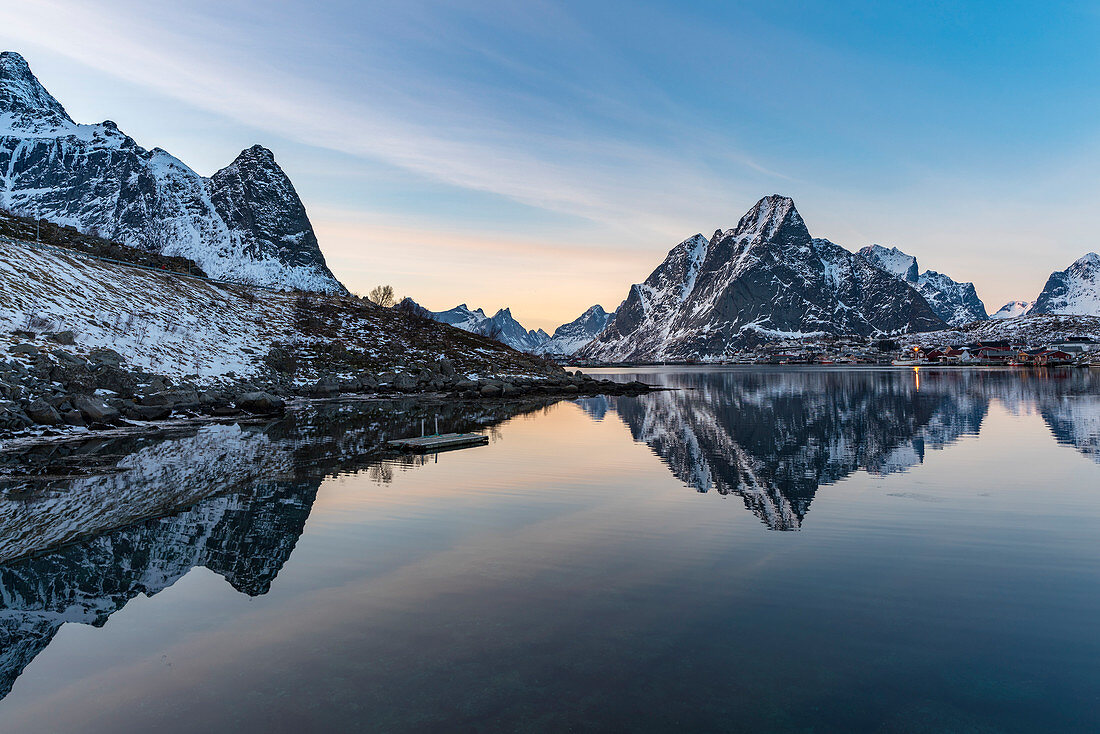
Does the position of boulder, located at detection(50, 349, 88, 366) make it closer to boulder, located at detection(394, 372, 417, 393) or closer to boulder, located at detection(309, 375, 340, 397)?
boulder, located at detection(309, 375, 340, 397)

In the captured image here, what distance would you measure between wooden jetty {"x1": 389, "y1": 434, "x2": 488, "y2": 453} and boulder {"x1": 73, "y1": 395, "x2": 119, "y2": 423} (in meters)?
21.1

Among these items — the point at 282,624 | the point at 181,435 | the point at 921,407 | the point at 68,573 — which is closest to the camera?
the point at 282,624

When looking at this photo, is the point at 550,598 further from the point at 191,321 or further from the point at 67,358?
the point at 191,321

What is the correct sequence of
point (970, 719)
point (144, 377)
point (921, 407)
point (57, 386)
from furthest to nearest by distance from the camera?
point (921, 407), point (144, 377), point (57, 386), point (970, 719)

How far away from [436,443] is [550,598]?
26.7 meters

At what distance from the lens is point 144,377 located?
5634 centimetres

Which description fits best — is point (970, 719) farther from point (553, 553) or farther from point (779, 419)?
point (779, 419)

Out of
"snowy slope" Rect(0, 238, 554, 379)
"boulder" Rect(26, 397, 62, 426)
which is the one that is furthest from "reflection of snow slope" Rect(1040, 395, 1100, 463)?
"snowy slope" Rect(0, 238, 554, 379)

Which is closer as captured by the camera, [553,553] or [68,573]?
[68,573]

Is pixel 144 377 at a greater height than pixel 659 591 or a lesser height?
greater

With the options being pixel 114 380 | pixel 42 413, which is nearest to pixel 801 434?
pixel 42 413

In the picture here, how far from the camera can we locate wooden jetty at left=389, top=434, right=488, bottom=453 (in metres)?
39.6

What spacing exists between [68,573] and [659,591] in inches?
599

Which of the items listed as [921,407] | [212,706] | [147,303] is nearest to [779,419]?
[921,407]
